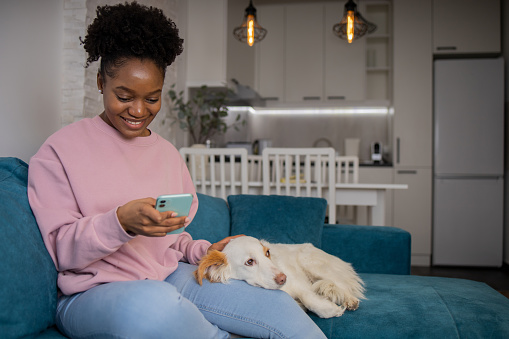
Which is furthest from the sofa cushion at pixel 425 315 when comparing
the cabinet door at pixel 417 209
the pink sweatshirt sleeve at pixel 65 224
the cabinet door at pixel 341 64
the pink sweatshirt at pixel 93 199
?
the cabinet door at pixel 341 64

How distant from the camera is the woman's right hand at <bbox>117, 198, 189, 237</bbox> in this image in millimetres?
954

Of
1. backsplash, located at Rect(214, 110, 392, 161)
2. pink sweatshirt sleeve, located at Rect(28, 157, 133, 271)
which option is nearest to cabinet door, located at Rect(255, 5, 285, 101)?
backsplash, located at Rect(214, 110, 392, 161)

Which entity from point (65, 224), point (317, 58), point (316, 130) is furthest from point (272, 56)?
point (65, 224)

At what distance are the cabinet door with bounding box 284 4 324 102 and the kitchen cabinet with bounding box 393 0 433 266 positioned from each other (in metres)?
0.89

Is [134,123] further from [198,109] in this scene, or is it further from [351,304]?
[198,109]

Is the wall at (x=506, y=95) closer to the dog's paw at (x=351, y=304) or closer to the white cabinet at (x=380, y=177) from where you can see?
the white cabinet at (x=380, y=177)

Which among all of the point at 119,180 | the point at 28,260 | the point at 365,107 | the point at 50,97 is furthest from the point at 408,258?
the point at 365,107

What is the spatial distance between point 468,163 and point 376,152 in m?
0.93

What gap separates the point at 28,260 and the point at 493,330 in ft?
4.25

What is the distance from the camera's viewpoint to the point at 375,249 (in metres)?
1.96

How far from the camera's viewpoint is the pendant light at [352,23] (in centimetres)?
293

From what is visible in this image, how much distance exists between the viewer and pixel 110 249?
996 mm

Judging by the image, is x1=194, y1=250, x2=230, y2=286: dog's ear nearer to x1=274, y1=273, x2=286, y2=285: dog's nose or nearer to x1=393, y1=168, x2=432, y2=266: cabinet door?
x1=274, y1=273, x2=286, y2=285: dog's nose

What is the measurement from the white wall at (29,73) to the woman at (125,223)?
2.47 feet
